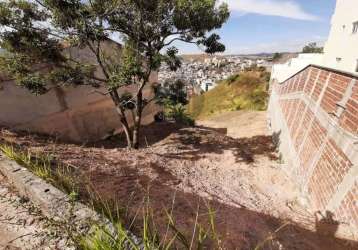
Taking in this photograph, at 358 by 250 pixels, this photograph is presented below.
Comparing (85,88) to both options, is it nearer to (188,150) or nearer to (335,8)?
(188,150)

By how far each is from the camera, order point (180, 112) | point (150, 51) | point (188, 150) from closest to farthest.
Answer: point (150, 51), point (188, 150), point (180, 112)

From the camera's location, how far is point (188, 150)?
8.71 meters

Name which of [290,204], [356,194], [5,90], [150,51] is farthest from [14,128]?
[356,194]

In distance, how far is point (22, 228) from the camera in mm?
2355

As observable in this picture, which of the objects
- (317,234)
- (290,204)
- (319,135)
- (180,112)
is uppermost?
(319,135)

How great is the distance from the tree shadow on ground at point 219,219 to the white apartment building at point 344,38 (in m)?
11.6

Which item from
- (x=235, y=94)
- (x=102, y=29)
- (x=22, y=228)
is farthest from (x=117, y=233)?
(x=235, y=94)

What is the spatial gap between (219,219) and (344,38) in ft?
54.3

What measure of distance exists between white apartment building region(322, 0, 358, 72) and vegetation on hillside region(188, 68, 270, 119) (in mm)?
10748

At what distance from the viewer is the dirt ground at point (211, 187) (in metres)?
3.39

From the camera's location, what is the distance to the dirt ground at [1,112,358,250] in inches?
133

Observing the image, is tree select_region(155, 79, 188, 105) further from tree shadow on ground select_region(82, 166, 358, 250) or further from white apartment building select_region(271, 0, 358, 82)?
white apartment building select_region(271, 0, 358, 82)

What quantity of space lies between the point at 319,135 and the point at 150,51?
5.23m

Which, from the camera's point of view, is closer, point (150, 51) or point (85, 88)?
point (150, 51)
